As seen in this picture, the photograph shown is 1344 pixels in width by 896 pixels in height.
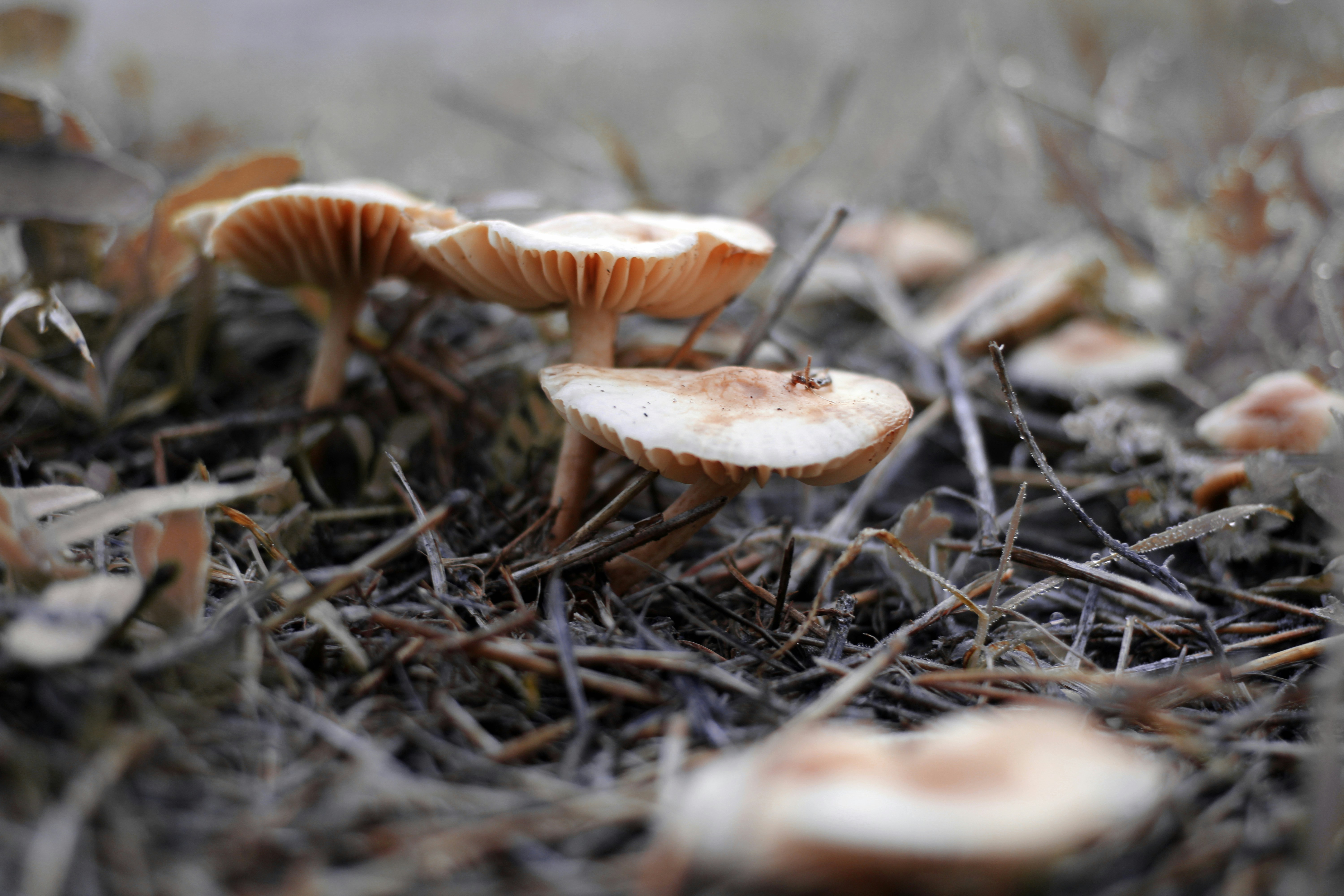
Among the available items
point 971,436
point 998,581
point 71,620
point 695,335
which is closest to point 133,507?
point 71,620

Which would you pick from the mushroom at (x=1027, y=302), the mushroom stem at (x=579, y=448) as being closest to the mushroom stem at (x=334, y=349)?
the mushroom stem at (x=579, y=448)

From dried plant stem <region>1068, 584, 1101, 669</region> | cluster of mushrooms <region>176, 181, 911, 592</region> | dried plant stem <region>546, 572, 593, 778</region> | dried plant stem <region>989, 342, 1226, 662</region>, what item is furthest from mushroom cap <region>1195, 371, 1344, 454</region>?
dried plant stem <region>546, 572, 593, 778</region>

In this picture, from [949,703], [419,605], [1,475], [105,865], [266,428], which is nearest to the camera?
[105,865]

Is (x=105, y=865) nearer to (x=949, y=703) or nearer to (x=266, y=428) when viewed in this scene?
(x=949, y=703)

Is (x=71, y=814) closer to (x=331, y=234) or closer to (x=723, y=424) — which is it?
(x=723, y=424)

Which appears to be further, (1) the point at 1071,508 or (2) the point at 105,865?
(1) the point at 1071,508

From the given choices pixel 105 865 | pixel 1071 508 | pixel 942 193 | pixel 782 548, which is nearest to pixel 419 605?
pixel 105 865

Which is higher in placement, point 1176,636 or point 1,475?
point 1,475
